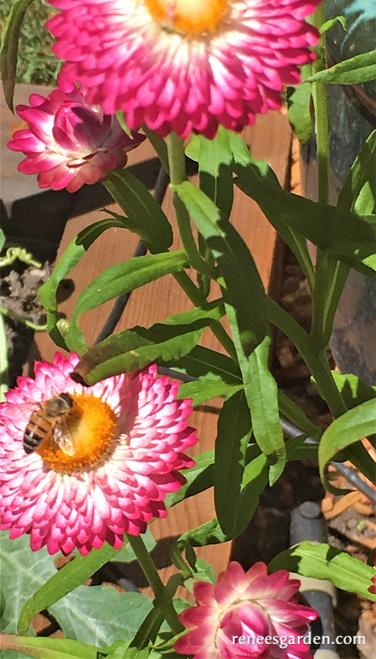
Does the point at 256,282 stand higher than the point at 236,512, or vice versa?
the point at 256,282

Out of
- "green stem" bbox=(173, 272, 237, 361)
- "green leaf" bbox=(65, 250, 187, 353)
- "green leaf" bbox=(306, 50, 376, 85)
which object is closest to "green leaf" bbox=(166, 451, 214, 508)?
"green stem" bbox=(173, 272, 237, 361)

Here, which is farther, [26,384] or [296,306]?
[296,306]

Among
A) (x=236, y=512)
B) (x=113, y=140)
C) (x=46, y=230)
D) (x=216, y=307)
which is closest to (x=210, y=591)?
(x=236, y=512)

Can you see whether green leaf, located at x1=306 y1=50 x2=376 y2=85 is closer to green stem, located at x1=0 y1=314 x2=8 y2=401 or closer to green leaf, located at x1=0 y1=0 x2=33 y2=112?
green leaf, located at x1=0 y1=0 x2=33 y2=112

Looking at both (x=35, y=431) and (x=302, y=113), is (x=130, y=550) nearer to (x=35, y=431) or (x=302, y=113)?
(x=35, y=431)

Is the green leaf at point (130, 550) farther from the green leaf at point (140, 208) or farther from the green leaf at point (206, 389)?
the green leaf at point (140, 208)

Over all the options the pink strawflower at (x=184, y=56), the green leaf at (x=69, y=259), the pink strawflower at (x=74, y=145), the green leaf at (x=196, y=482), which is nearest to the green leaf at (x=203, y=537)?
the green leaf at (x=196, y=482)

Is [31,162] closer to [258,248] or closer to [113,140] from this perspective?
[113,140]
